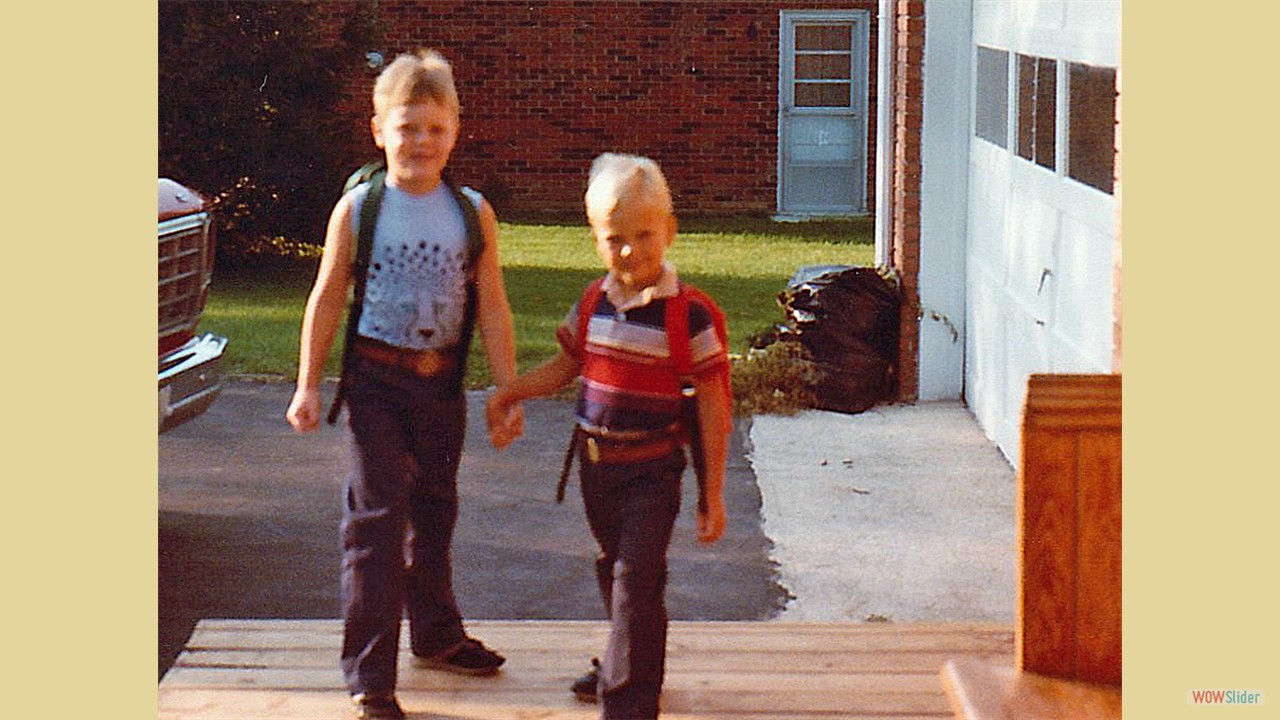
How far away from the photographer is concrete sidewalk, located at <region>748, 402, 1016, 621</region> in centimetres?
702

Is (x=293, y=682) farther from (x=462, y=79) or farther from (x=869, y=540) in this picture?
(x=462, y=79)

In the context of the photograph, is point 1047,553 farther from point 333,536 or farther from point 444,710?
point 333,536

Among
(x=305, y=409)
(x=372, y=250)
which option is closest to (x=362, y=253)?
(x=372, y=250)

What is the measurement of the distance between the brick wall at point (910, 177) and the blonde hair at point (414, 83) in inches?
242

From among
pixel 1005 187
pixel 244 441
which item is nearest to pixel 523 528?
pixel 244 441

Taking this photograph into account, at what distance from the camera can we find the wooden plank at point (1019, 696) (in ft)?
14.2

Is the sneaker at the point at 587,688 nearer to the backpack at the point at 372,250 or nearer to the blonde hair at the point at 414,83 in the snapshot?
the backpack at the point at 372,250

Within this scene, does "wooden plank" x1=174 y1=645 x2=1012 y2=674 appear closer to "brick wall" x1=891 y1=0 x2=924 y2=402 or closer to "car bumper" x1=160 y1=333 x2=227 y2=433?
"car bumper" x1=160 y1=333 x2=227 y2=433

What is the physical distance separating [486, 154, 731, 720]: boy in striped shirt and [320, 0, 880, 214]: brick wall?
54.9 feet

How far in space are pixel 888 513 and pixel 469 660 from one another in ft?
11.3

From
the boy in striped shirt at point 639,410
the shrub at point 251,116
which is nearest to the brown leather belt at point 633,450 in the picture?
the boy in striped shirt at point 639,410

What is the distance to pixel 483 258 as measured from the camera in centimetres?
480

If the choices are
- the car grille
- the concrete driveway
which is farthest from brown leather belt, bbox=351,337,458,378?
the car grille

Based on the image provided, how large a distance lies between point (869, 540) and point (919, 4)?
3.69 metres
